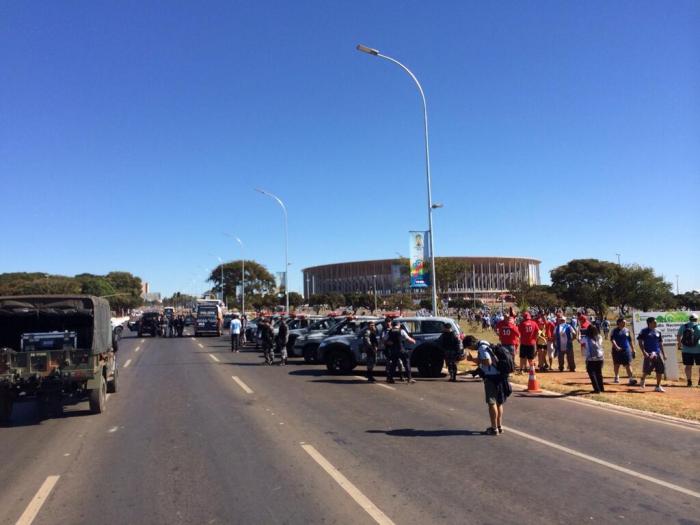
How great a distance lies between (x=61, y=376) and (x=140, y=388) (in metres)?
4.63

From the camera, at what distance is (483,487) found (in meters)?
6.33

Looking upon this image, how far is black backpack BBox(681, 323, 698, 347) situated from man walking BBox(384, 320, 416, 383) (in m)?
6.71

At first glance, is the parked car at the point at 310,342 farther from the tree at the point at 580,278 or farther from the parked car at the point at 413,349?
the tree at the point at 580,278

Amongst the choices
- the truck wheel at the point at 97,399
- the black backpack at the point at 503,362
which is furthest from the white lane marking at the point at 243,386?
the black backpack at the point at 503,362

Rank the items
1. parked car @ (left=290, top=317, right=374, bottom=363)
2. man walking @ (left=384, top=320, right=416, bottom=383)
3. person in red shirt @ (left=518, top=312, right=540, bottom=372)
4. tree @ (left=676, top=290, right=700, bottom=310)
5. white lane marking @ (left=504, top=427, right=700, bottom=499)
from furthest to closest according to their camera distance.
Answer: tree @ (left=676, top=290, right=700, bottom=310) < parked car @ (left=290, top=317, right=374, bottom=363) < person in red shirt @ (left=518, top=312, right=540, bottom=372) < man walking @ (left=384, top=320, right=416, bottom=383) < white lane marking @ (left=504, top=427, right=700, bottom=499)

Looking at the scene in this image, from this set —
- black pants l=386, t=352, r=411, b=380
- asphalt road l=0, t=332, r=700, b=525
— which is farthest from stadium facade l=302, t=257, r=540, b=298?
asphalt road l=0, t=332, r=700, b=525

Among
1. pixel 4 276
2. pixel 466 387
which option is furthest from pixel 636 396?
pixel 4 276

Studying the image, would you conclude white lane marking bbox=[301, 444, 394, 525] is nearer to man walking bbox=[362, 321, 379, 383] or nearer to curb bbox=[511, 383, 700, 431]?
curb bbox=[511, 383, 700, 431]

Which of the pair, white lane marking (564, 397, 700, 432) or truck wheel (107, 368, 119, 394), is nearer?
white lane marking (564, 397, 700, 432)

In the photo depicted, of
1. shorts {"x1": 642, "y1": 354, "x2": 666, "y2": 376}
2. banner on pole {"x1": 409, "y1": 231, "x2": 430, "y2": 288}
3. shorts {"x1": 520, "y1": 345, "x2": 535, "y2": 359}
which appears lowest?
shorts {"x1": 642, "y1": 354, "x2": 666, "y2": 376}

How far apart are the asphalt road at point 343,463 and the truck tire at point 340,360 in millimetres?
5043

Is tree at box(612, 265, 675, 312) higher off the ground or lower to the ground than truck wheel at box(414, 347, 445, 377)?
higher

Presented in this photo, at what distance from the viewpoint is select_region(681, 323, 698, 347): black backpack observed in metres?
14.2

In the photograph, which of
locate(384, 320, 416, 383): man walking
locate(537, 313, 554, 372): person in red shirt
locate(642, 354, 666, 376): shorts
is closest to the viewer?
locate(642, 354, 666, 376): shorts
